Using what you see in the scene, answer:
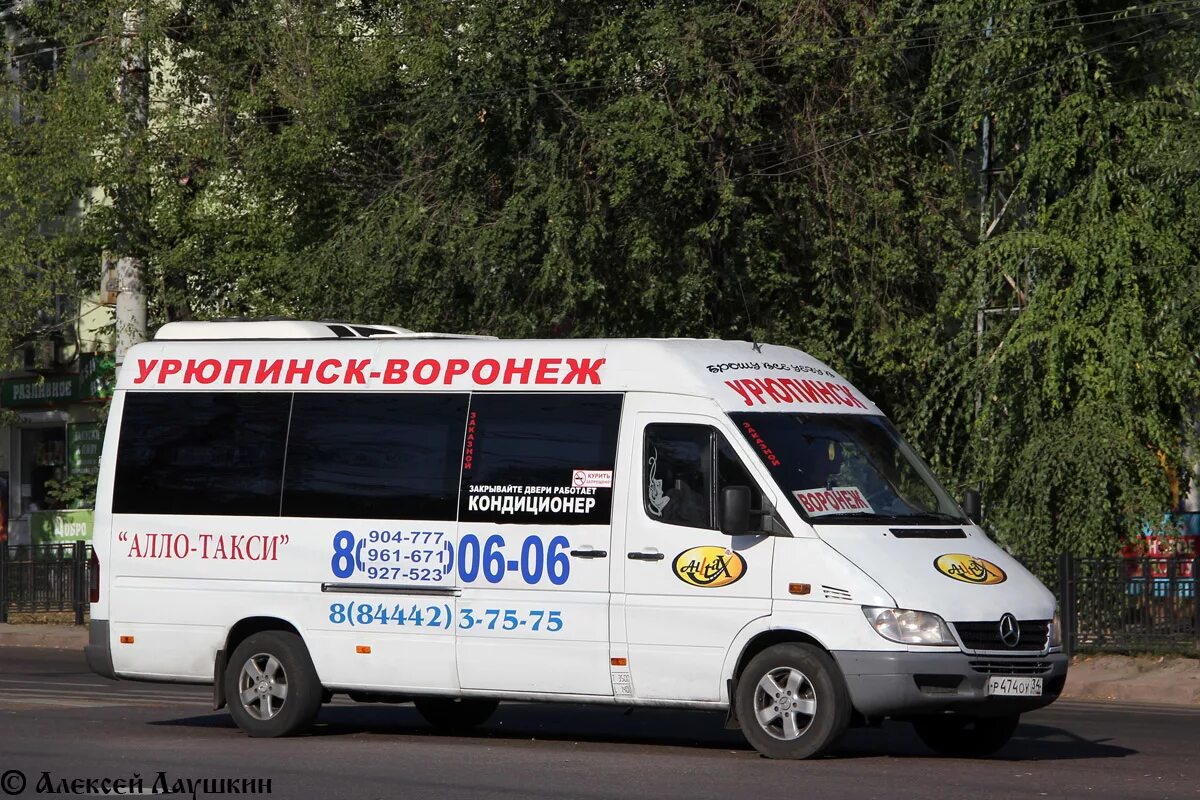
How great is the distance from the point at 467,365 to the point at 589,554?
1677 millimetres

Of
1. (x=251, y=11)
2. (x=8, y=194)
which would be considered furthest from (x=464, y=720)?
(x=8, y=194)

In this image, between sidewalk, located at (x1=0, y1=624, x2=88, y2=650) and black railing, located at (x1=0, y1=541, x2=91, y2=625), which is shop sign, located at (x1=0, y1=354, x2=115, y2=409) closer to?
black railing, located at (x1=0, y1=541, x2=91, y2=625)

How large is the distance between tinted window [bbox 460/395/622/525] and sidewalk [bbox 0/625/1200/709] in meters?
7.50

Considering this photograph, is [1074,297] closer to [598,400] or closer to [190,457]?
[598,400]

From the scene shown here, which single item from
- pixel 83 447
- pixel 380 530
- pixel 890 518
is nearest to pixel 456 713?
pixel 380 530

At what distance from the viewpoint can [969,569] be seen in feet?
35.9

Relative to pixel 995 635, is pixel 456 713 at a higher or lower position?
lower

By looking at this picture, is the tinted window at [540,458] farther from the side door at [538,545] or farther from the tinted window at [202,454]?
the tinted window at [202,454]

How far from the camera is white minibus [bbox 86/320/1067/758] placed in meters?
10.9

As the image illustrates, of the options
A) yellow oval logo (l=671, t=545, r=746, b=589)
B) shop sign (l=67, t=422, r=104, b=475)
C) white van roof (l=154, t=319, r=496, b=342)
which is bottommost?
yellow oval logo (l=671, t=545, r=746, b=589)

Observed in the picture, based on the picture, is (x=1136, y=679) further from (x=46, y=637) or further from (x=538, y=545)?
(x=46, y=637)

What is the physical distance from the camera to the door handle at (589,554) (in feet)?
37.9

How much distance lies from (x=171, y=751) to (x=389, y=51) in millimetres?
12910

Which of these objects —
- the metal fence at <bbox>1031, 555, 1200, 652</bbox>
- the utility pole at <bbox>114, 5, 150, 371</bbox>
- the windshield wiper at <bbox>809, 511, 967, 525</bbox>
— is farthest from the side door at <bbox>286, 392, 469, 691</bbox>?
the utility pole at <bbox>114, 5, 150, 371</bbox>
